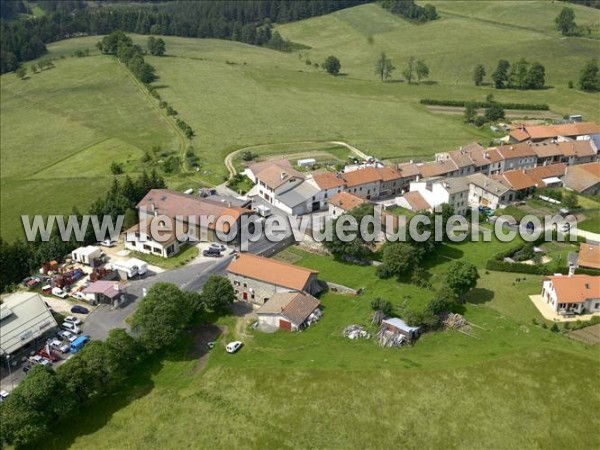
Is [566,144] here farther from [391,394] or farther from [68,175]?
[68,175]

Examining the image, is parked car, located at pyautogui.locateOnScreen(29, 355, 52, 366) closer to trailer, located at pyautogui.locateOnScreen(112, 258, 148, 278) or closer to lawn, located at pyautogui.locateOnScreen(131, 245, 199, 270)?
trailer, located at pyautogui.locateOnScreen(112, 258, 148, 278)

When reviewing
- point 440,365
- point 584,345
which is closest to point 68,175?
point 440,365

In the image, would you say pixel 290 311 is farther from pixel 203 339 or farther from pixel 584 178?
pixel 584 178

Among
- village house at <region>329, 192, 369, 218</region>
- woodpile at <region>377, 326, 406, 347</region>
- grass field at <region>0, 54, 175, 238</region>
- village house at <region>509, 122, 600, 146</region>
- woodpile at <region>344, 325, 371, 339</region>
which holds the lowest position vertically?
grass field at <region>0, 54, 175, 238</region>

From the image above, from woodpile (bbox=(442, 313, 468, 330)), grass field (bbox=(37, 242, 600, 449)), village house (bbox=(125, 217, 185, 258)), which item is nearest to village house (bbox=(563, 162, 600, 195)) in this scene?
grass field (bbox=(37, 242, 600, 449))

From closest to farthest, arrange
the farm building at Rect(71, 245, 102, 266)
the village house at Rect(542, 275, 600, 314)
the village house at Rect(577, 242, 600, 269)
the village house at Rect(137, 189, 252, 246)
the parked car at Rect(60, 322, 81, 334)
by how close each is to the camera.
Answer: the village house at Rect(542, 275, 600, 314) < the parked car at Rect(60, 322, 81, 334) < the village house at Rect(577, 242, 600, 269) < the farm building at Rect(71, 245, 102, 266) < the village house at Rect(137, 189, 252, 246)
